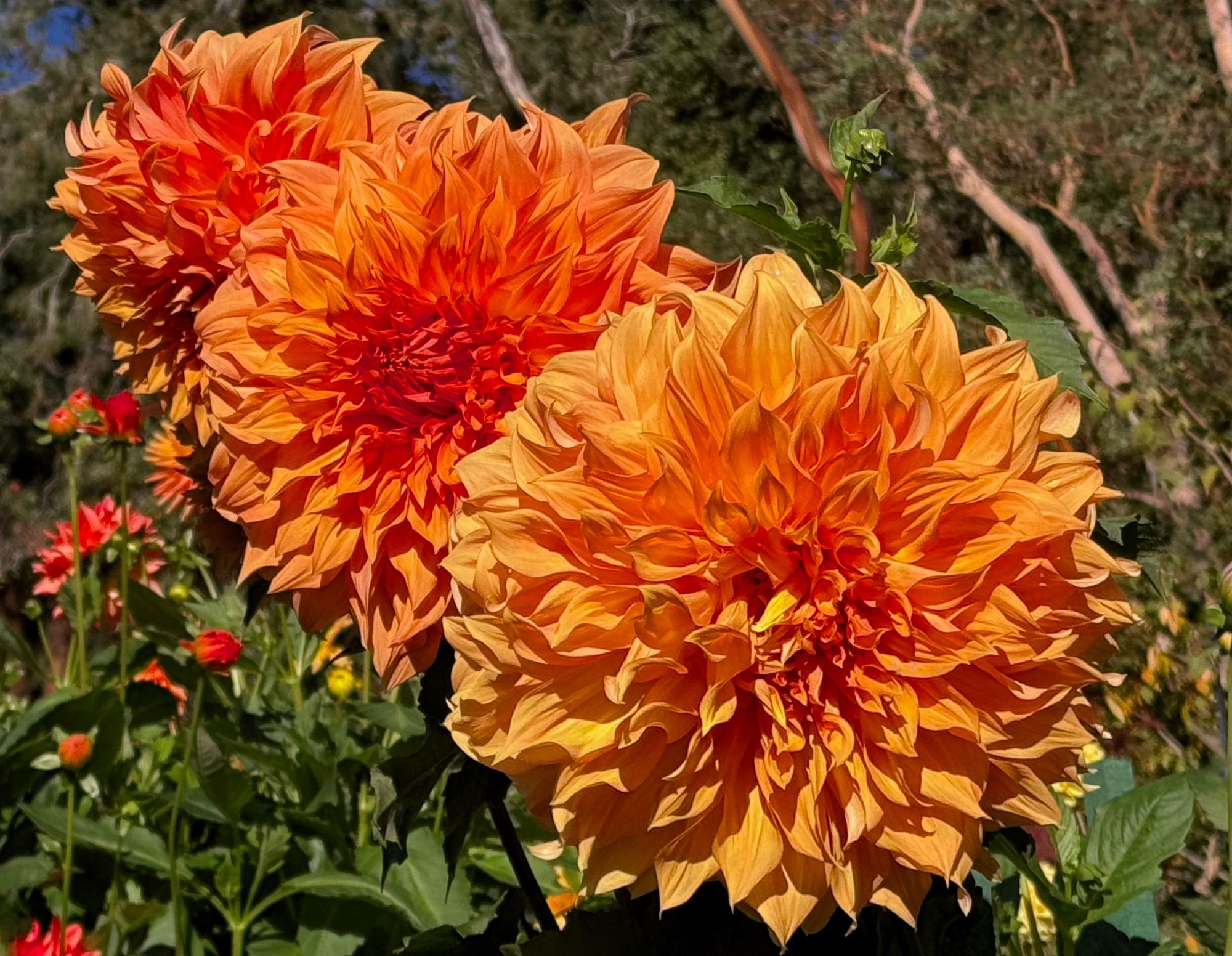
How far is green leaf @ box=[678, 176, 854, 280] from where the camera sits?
2.71 feet

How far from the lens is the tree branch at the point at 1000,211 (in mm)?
4008

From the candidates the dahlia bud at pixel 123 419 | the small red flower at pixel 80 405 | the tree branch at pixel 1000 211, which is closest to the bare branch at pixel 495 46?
the dahlia bud at pixel 123 419

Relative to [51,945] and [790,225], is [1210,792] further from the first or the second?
[51,945]

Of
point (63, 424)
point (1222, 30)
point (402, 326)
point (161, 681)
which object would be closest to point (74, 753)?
point (63, 424)

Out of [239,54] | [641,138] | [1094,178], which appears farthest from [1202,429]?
[641,138]

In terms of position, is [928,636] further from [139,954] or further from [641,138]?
[641,138]

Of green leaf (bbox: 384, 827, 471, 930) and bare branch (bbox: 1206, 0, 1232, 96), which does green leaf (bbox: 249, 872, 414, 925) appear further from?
bare branch (bbox: 1206, 0, 1232, 96)

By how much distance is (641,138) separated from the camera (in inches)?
388

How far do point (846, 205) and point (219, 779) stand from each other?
138 cm

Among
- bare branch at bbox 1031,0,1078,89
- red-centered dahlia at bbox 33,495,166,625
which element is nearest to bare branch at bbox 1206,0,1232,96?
bare branch at bbox 1031,0,1078,89

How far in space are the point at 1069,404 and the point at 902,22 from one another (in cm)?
691

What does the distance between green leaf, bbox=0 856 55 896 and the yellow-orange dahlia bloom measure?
1279 millimetres

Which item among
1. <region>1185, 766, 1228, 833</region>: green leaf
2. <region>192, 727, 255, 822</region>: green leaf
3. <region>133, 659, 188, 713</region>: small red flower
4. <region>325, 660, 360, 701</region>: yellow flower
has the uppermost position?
<region>1185, 766, 1228, 833</region>: green leaf

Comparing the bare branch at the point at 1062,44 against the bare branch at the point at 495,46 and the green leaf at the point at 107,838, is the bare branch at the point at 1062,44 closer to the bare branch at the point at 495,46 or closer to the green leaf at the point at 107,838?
the bare branch at the point at 495,46
